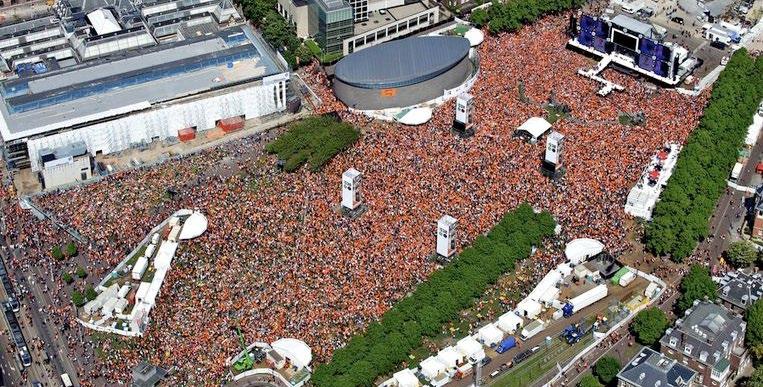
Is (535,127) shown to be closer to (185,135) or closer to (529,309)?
(529,309)

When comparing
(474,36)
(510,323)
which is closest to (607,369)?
(510,323)

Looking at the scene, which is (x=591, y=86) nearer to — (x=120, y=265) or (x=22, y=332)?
(x=120, y=265)

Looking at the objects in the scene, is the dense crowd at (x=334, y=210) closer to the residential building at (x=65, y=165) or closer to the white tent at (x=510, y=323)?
the residential building at (x=65, y=165)

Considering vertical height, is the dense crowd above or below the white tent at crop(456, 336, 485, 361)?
above

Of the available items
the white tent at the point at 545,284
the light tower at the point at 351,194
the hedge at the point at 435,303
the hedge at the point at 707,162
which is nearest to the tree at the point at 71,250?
the light tower at the point at 351,194

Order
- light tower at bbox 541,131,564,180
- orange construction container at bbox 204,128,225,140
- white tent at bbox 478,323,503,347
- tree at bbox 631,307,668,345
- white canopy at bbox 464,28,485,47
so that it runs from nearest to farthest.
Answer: tree at bbox 631,307,668,345 → white tent at bbox 478,323,503,347 → light tower at bbox 541,131,564,180 → orange construction container at bbox 204,128,225,140 → white canopy at bbox 464,28,485,47

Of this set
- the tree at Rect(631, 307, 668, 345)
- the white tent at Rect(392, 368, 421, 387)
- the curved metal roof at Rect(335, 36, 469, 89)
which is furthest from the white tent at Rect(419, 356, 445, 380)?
the curved metal roof at Rect(335, 36, 469, 89)

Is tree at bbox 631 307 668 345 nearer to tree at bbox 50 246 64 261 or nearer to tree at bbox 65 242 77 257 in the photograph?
tree at bbox 65 242 77 257
